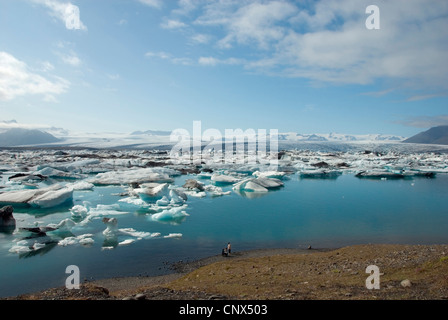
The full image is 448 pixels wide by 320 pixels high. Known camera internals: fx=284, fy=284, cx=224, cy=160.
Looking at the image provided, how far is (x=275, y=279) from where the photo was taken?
6207 mm

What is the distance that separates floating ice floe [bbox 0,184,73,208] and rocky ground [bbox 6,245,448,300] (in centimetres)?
953

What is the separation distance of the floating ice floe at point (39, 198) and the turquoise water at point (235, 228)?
21.6 inches

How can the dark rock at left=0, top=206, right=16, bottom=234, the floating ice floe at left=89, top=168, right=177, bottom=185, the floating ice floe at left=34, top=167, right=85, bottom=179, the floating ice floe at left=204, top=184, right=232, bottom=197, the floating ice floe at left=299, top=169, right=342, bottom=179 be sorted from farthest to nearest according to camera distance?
1. the floating ice floe at left=299, top=169, right=342, bottom=179
2. the floating ice floe at left=34, top=167, right=85, bottom=179
3. the floating ice floe at left=89, top=168, right=177, bottom=185
4. the floating ice floe at left=204, top=184, right=232, bottom=197
5. the dark rock at left=0, top=206, right=16, bottom=234

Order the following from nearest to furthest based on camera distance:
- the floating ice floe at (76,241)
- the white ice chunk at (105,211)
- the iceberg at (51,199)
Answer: the floating ice floe at (76,241), the white ice chunk at (105,211), the iceberg at (51,199)

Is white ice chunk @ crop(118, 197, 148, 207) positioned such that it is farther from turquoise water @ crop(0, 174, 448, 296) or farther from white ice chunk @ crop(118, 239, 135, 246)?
white ice chunk @ crop(118, 239, 135, 246)

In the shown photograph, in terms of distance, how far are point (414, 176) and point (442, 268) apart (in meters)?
30.5

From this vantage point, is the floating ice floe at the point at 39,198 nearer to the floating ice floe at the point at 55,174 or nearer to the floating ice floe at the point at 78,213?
the floating ice floe at the point at 78,213

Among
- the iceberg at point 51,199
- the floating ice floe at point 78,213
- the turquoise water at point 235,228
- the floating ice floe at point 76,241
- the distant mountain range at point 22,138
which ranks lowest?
the turquoise water at point 235,228

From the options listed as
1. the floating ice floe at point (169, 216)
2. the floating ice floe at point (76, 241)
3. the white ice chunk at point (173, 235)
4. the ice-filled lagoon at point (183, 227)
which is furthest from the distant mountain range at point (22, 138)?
the white ice chunk at point (173, 235)

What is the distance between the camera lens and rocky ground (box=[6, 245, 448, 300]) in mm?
4312

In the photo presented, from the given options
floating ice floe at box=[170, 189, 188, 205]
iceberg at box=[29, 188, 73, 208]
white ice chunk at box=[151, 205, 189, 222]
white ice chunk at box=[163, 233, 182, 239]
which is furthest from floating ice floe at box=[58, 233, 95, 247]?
floating ice floe at box=[170, 189, 188, 205]

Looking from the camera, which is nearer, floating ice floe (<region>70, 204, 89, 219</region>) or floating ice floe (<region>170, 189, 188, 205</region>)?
floating ice floe (<region>70, 204, 89, 219</region>)

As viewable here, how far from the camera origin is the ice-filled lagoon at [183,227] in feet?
27.7

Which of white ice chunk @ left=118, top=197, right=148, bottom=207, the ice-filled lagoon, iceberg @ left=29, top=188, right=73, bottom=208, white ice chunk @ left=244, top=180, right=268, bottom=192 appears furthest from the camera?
white ice chunk @ left=244, top=180, right=268, bottom=192
